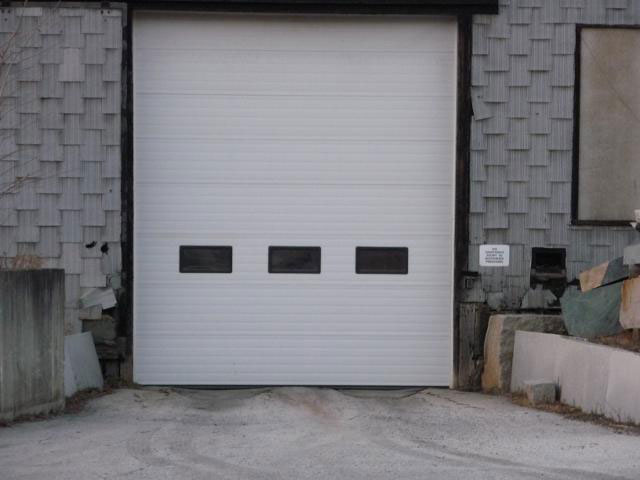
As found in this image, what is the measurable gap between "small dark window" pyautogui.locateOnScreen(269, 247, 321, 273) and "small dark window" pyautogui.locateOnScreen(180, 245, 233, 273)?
0.47 m

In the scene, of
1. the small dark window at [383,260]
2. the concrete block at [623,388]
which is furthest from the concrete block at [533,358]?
the small dark window at [383,260]

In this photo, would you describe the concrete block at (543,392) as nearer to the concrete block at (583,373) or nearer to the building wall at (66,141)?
the concrete block at (583,373)

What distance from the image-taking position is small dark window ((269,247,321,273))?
10711mm

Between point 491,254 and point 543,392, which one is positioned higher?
point 491,254

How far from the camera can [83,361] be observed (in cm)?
974

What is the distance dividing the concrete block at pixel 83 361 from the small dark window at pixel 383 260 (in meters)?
→ 2.93

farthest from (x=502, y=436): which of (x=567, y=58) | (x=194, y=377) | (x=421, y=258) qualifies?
(x=567, y=58)

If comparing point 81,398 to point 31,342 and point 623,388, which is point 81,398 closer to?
point 31,342

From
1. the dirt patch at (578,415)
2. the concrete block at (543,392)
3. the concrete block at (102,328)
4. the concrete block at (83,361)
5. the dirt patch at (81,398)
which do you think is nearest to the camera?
the dirt patch at (578,415)

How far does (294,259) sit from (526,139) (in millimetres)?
2817

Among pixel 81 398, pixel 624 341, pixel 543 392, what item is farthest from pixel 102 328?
pixel 624 341

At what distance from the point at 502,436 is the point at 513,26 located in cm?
495

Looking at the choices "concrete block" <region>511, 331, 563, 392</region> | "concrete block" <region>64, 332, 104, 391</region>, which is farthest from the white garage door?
"concrete block" <region>511, 331, 563, 392</region>

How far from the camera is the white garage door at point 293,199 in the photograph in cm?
1069
